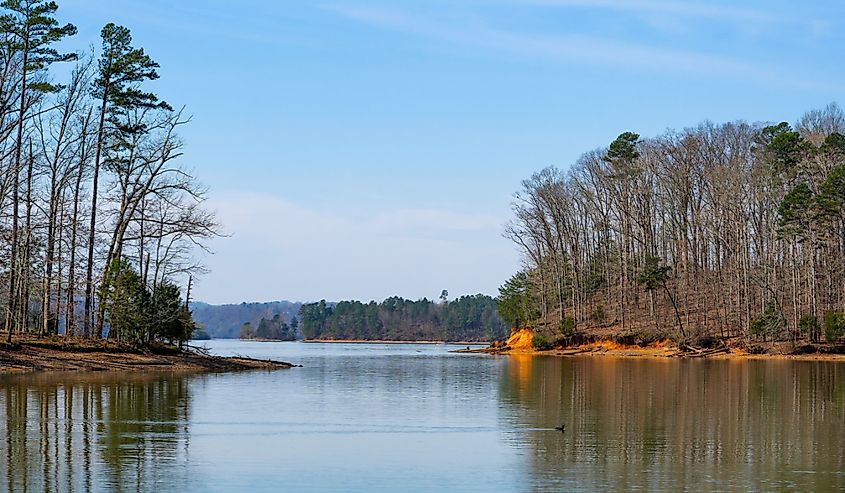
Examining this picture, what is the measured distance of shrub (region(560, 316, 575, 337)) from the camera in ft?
302

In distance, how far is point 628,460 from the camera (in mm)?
19281

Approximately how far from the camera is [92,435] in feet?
70.3

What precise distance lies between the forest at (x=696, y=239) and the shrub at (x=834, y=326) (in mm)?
94

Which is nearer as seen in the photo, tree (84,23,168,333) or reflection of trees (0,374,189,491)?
reflection of trees (0,374,189,491)

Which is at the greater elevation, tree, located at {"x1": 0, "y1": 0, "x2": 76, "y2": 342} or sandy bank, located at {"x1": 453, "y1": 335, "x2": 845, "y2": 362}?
tree, located at {"x1": 0, "y1": 0, "x2": 76, "y2": 342}

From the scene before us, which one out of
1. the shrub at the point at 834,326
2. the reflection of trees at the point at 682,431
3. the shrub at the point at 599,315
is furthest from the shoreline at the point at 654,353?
the reflection of trees at the point at 682,431

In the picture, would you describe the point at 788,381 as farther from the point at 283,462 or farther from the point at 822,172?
the point at 822,172

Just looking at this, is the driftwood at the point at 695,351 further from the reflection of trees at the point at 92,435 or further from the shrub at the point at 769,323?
the reflection of trees at the point at 92,435

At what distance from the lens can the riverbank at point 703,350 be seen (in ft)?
230

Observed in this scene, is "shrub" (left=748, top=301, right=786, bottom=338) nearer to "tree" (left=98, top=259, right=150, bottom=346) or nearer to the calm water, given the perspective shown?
the calm water

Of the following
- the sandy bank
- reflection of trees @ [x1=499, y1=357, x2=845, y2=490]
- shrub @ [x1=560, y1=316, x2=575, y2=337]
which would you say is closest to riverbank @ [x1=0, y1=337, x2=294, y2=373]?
reflection of trees @ [x1=499, y1=357, x2=845, y2=490]

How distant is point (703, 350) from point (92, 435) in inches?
2385

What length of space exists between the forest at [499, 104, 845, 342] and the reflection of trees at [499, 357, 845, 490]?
31.7m

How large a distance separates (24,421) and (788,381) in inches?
1268
